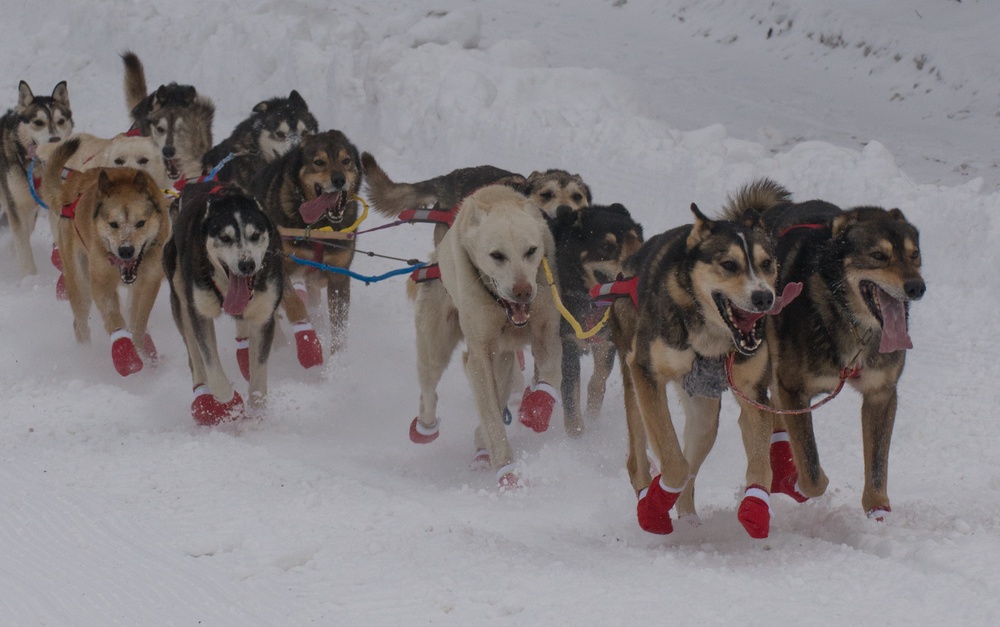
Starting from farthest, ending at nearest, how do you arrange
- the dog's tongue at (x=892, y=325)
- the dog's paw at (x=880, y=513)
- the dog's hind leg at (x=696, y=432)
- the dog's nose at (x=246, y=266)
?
the dog's nose at (x=246, y=266), the dog's hind leg at (x=696, y=432), the dog's paw at (x=880, y=513), the dog's tongue at (x=892, y=325)

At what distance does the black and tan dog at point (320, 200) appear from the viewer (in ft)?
22.7

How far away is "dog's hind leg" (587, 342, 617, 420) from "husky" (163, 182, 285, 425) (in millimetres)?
1692

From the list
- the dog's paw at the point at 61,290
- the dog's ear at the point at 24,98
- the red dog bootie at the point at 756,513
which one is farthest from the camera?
the dog's ear at the point at 24,98

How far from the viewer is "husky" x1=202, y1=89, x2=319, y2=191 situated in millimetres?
7734

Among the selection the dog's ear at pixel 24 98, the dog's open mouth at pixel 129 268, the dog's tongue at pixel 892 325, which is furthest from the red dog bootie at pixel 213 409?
the dog's ear at pixel 24 98

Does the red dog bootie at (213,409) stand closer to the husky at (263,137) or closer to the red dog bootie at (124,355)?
the red dog bootie at (124,355)

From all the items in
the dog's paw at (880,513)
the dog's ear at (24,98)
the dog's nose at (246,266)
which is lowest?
the dog's paw at (880,513)

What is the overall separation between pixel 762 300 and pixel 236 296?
2856 millimetres

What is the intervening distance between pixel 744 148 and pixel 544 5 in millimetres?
6608

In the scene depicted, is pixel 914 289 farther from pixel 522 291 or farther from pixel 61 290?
pixel 61 290

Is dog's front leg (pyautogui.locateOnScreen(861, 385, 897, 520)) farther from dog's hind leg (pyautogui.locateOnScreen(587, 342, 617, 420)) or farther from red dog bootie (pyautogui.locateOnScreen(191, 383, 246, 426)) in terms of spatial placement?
red dog bootie (pyautogui.locateOnScreen(191, 383, 246, 426))

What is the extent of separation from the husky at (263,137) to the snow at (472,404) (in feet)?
3.64

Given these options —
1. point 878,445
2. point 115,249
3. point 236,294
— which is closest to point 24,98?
point 115,249

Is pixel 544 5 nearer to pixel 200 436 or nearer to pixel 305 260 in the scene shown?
pixel 305 260
